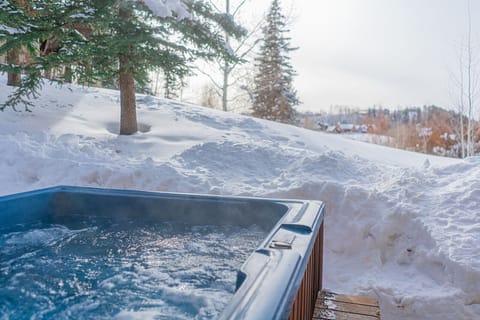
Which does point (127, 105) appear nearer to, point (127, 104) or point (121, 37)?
point (127, 104)

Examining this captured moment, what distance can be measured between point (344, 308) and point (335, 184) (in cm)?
148

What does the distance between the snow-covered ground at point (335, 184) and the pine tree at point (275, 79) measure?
8.62 m

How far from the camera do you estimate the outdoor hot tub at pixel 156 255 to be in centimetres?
128

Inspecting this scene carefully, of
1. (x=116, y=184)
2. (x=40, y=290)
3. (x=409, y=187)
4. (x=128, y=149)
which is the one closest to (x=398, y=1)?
(x=409, y=187)

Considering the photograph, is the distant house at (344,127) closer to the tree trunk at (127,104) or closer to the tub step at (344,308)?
the tree trunk at (127,104)

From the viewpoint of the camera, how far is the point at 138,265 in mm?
1996

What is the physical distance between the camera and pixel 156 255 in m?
2.12

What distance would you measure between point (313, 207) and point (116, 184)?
2242mm

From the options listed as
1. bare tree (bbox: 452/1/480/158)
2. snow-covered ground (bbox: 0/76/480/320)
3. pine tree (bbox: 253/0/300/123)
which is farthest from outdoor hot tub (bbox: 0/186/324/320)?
pine tree (bbox: 253/0/300/123)

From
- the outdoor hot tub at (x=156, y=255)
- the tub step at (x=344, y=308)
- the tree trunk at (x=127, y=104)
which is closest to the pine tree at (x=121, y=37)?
the tree trunk at (x=127, y=104)

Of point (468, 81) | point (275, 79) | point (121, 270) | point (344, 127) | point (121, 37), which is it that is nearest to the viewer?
point (121, 270)

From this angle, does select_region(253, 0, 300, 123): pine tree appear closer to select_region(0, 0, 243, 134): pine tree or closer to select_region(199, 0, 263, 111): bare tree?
select_region(199, 0, 263, 111): bare tree

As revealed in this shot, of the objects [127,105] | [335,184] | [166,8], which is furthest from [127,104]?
[335,184]

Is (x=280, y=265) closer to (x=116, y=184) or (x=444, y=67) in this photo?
(x=116, y=184)
